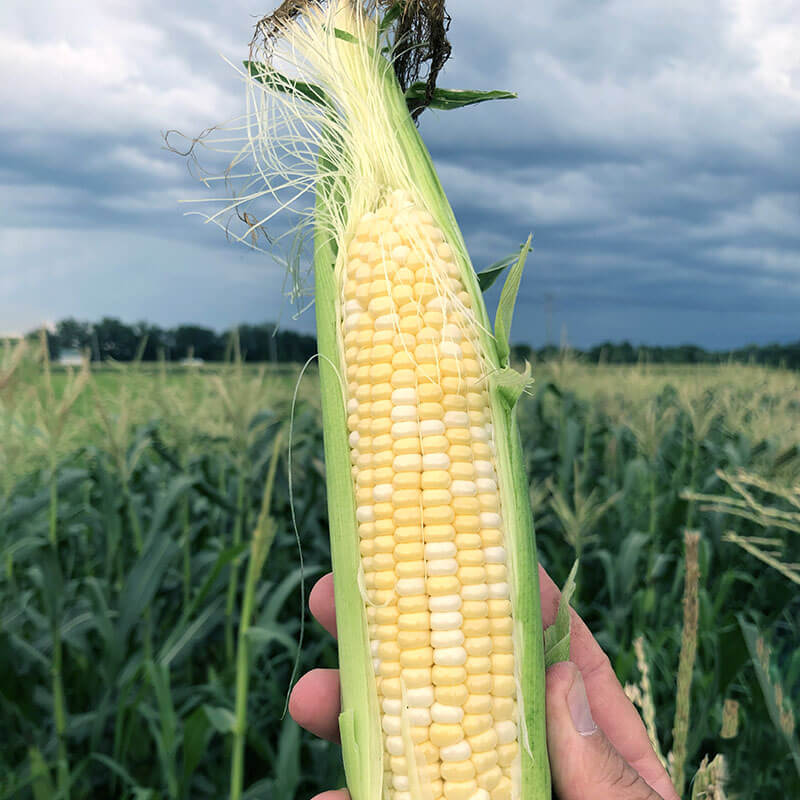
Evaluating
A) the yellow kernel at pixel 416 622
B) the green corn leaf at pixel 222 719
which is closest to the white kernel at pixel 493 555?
the yellow kernel at pixel 416 622

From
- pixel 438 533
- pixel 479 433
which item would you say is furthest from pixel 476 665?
pixel 479 433

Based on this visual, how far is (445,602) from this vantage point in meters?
1.77

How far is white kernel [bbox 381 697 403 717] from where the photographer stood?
1.81m

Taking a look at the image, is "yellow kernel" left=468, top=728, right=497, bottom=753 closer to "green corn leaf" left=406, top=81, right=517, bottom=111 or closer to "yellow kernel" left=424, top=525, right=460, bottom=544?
"yellow kernel" left=424, top=525, right=460, bottom=544

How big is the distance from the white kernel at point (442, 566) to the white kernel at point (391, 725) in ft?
1.32

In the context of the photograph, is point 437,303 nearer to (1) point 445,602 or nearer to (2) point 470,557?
(2) point 470,557

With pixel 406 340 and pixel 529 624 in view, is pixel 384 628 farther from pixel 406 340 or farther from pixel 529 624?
pixel 406 340

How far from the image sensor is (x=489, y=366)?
1897 mm

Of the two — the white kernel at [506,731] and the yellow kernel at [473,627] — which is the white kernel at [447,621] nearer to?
the yellow kernel at [473,627]

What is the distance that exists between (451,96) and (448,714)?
1.77m

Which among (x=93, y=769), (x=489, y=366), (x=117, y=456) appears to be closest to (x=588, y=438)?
(x=117, y=456)

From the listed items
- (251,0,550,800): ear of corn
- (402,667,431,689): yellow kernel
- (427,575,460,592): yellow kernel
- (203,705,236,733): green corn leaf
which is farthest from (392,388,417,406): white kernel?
(203,705,236,733): green corn leaf

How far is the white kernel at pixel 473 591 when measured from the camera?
70.2 inches

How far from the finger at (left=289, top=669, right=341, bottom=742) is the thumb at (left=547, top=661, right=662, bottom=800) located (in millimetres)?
912
